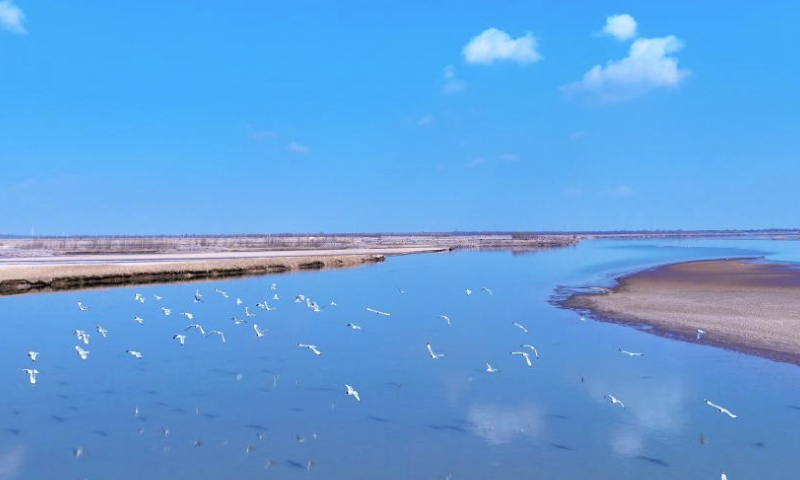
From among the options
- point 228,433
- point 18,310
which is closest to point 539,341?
point 228,433

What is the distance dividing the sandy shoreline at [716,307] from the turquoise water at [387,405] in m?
1.72

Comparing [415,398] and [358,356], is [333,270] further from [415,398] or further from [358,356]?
[415,398]

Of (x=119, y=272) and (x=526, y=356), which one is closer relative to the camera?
(x=526, y=356)

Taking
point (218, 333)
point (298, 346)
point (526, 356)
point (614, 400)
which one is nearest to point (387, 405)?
point (614, 400)

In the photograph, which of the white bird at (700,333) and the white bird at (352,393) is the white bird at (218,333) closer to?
the white bird at (352,393)

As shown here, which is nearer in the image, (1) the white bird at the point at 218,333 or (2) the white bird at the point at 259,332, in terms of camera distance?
(1) the white bird at the point at 218,333

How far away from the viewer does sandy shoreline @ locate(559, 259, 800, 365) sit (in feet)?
84.2

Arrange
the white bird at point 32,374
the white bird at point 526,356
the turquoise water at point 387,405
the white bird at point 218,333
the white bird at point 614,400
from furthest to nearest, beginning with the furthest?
the white bird at point 218,333 → the white bird at point 526,356 → the white bird at point 32,374 → the white bird at point 614,400 → the turquoise water at point 387,405

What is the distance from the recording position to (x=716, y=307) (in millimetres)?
34656

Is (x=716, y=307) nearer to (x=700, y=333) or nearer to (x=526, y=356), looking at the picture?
(x=700, y=333)

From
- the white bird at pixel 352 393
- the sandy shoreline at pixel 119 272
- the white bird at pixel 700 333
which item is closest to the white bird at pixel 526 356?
the white bird at pixel 352 393

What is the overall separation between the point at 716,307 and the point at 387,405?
23228 millimetres

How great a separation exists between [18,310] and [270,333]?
15995 mm

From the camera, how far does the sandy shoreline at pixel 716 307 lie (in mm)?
25672
